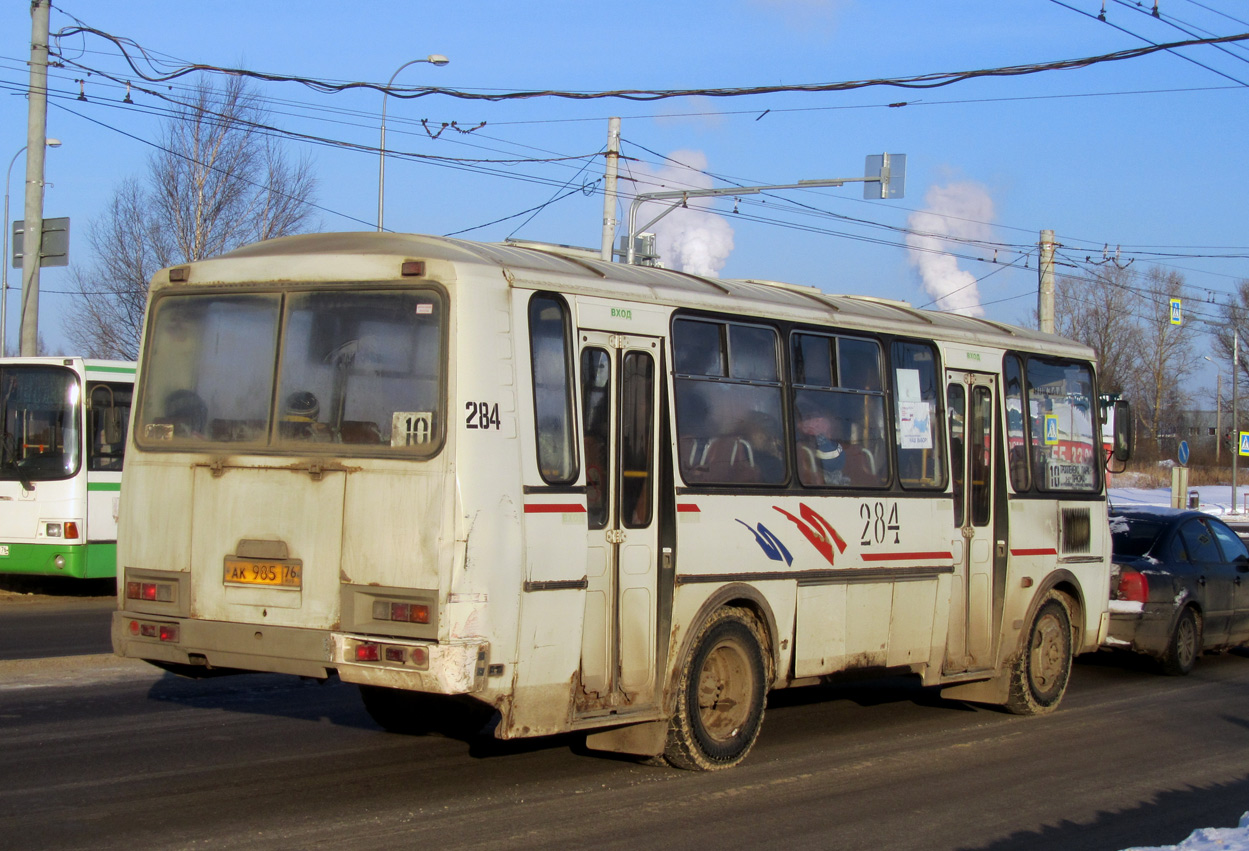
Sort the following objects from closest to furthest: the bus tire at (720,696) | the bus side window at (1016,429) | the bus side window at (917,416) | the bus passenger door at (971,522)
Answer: the bus tire at (720,696), the bus side window at (917,416), the bus passenger door at (971,522), the bus side window at (1016,429)

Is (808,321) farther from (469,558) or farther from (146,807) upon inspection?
(146,807)

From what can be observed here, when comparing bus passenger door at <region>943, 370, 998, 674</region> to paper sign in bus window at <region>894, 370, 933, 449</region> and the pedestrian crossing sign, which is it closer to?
paper sign in bus window at <region>894, 370, 933, 449</region>

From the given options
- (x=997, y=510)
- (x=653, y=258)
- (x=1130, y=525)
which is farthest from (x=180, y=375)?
(x=653, y=258)

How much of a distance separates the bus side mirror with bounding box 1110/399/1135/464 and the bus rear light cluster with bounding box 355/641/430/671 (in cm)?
772

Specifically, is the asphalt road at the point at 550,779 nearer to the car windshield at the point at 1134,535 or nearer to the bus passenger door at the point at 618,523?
the bus passenger door at the point at 618,523

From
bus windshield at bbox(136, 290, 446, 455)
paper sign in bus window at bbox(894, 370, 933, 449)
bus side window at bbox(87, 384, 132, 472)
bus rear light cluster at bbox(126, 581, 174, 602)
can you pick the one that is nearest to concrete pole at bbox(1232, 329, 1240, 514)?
bus side window at bbox(87, 384, 132, 472)

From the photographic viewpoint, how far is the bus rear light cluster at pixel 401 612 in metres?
6.52

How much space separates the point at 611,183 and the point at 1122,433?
14645 mm

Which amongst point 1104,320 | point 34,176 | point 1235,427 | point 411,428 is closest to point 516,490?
point 411,428

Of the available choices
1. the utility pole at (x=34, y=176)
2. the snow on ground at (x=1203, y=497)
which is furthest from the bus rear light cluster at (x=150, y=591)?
the snow on ground at (x=1203, y=497)

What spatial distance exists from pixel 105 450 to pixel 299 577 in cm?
1222

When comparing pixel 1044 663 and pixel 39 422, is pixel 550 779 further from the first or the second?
pixel 39 422

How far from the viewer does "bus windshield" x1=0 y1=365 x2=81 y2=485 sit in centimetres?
1766

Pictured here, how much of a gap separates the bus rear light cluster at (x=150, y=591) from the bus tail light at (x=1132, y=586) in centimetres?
945
